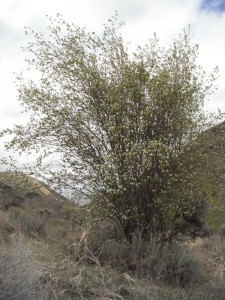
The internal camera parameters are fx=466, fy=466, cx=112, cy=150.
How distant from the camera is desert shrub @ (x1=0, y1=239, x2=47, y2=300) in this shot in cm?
593

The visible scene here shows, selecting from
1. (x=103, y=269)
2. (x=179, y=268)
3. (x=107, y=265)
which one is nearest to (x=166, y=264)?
(x=179, y=268)

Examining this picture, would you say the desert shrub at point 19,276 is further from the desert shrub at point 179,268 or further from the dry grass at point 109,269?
the desert shrub at point 179,268

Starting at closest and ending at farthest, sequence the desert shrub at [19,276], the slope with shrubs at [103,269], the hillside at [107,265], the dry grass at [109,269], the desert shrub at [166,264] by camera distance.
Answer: the desert shrub at [19,276]
the slope with shrubs at [103,269]
the hillside at [107,265]
the dry grass at [109,269]
the desert shrub at [166,264]

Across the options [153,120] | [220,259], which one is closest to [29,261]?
[153,120]

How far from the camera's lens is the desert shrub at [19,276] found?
19.5 feet

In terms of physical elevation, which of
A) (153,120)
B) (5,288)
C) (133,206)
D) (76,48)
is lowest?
(5,288)

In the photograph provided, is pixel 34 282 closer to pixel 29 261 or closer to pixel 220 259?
pixel 29 261

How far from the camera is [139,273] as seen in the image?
9375 mm

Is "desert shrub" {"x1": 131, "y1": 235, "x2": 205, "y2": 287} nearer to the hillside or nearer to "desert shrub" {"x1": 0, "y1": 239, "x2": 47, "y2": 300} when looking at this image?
the hillside

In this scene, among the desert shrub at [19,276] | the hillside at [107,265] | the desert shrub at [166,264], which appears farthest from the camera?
the desert shrub at [166,264]

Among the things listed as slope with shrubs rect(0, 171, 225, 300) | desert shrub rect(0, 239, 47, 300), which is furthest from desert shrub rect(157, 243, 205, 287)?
desert shrub rect(0, 239, 47, 300)

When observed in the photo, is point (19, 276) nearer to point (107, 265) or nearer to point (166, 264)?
point (107, 265)

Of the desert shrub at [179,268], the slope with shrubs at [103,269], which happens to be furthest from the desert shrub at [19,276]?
the desert shrub at [179,268]

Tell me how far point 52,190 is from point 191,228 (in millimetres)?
11498
